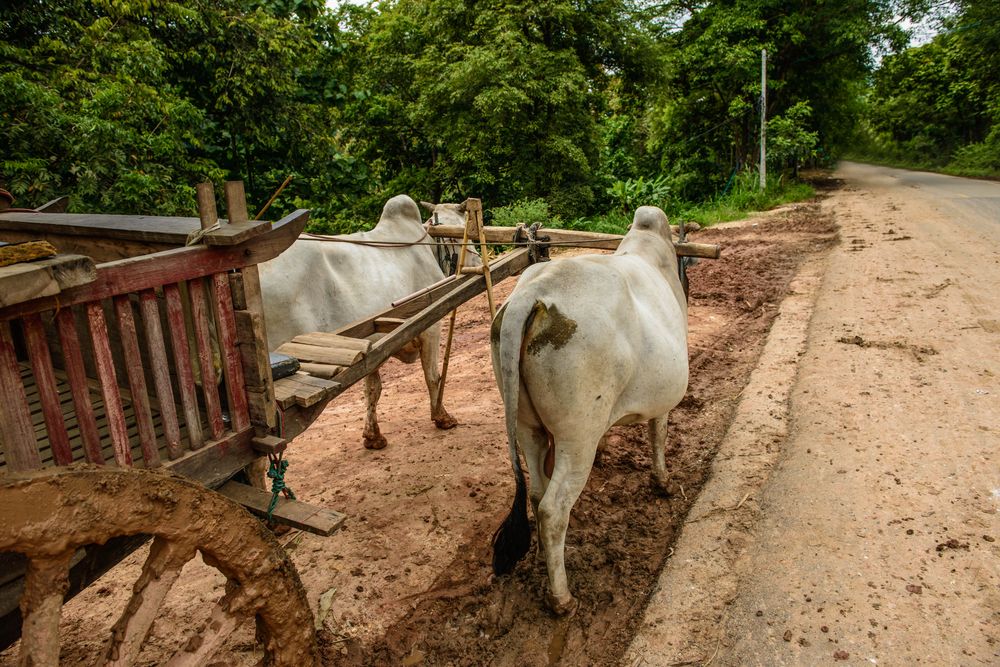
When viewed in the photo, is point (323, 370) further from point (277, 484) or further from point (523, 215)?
point (523, 215)

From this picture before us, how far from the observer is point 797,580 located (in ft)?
10.1

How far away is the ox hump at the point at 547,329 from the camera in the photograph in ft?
9.45

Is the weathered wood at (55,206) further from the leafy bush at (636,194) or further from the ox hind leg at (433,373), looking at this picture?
the leafy bush at (636,194)

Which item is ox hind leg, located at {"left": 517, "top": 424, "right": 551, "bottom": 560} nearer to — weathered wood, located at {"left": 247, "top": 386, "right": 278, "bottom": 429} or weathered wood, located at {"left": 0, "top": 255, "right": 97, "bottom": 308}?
weathered wood, located at {"left": 247, "top": 386, "right": 278, "bottom": 429}

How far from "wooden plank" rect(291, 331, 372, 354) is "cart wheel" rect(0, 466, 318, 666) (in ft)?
3.40

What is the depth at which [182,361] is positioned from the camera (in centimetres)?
216

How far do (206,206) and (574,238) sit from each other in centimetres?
307

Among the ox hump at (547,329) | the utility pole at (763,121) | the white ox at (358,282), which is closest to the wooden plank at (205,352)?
the ox hump at (547,329)

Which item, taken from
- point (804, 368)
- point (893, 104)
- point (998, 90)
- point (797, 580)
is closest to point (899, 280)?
point (804, 368)

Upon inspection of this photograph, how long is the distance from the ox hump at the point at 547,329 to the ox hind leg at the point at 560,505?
0.46 metres

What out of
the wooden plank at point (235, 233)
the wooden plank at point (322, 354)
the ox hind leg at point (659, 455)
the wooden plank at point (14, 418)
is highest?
the wooden plank at point (235, 233)

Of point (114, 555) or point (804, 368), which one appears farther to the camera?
point (804, 368)

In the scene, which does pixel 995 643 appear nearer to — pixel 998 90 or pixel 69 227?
pixel 69 227

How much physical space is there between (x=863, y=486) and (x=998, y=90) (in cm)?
2760
